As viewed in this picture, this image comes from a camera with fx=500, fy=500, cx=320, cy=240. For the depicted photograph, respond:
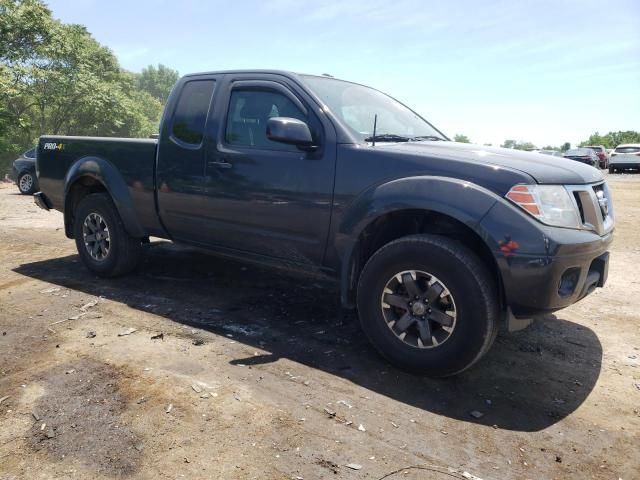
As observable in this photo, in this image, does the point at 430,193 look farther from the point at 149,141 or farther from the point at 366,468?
the point at 149,141

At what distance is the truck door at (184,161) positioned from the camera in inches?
169

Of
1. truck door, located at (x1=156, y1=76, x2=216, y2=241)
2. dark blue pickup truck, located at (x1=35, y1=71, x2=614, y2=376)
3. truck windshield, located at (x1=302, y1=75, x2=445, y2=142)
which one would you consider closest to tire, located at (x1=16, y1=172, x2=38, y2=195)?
dark blue pickup truck, located at (x1=35, y1=71, x2=614, y2=376)

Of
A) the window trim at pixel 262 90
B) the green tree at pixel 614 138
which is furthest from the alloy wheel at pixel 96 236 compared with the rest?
the green tree at pixel 614 138

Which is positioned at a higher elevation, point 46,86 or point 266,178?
point 46,86

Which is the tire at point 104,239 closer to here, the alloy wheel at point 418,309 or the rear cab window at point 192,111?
the rear cab window at point 192,111

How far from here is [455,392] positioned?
10.00 feet

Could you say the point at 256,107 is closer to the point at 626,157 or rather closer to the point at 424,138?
the point at 424,138

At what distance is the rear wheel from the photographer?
49.0 feet

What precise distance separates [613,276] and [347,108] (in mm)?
3895

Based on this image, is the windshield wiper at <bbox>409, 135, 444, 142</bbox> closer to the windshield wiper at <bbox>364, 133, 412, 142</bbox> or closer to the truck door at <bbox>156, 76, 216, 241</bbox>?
the windshield wiper at <bbox>364, 133, 412, 142</bbox>

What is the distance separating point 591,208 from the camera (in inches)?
123

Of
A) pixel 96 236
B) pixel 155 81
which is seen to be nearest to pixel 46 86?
pixel 96 236

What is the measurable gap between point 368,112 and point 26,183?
14333mm

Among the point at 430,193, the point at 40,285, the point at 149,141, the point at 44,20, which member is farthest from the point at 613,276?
the point at 44,20
